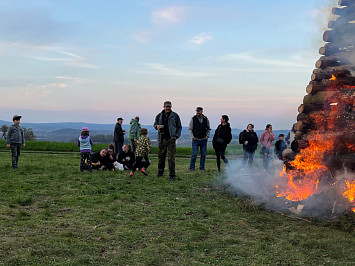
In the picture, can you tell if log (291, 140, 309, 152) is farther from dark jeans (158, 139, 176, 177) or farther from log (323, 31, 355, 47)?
dark jeans (158, 139, 176, 177)

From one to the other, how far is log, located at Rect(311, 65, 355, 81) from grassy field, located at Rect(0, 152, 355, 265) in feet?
10.8

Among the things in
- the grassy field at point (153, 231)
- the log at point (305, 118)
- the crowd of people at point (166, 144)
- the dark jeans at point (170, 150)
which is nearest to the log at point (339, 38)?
the log at point (305, 118)

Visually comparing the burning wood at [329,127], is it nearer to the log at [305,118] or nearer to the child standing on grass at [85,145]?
the log at [305,118]

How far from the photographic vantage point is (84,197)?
909cm

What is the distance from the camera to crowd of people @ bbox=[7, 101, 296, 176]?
12359 mm

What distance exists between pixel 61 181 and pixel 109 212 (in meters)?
4.64

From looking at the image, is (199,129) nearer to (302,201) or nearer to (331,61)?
(331,61)

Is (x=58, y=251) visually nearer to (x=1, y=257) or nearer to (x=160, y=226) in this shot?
(x=1, y=257)

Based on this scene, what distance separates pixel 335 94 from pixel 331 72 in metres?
0.64

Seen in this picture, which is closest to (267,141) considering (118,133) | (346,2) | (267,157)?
(267,157)

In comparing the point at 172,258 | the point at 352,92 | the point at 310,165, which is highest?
the point at 352,92

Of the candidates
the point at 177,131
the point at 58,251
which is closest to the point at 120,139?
the point at 177,131

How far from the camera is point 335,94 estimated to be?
835 cm

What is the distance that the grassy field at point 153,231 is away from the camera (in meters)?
5.18
